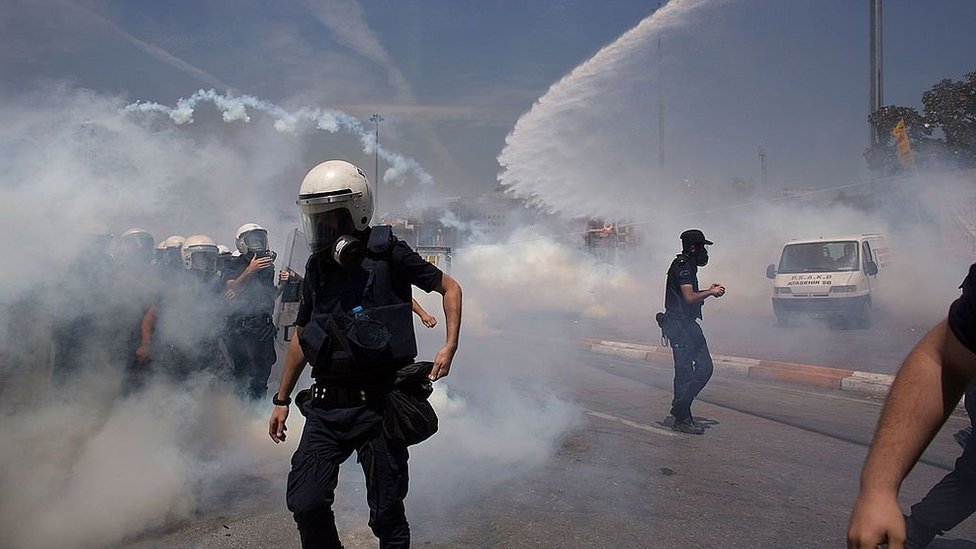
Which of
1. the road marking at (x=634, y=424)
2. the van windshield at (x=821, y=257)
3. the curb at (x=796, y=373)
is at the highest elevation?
the van windshield at (x=821, y=257)

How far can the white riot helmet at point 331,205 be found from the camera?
3.07 metres

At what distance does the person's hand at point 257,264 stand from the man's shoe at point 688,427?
368 cm

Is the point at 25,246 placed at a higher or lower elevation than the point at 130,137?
lower

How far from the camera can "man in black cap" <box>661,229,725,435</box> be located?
6027mm

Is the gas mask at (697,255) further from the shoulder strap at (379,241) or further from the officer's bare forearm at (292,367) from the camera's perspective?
the officer's bare forearm at (292,367)

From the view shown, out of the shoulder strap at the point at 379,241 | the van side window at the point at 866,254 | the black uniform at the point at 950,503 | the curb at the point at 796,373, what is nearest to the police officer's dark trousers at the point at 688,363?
the black uniform at the point at 950,503

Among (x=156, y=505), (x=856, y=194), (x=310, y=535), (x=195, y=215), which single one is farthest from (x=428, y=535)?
(x=856, y=194)

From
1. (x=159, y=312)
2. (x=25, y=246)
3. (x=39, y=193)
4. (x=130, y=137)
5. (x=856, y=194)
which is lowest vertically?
(x=159, y=312)

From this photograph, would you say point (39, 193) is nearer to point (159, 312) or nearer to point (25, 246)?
point (25, 246)

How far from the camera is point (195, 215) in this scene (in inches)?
293

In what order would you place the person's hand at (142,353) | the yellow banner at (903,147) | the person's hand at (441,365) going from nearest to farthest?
the person's hand at (441,365), the person's hand at (142,353), the yellow banner at (903,147)

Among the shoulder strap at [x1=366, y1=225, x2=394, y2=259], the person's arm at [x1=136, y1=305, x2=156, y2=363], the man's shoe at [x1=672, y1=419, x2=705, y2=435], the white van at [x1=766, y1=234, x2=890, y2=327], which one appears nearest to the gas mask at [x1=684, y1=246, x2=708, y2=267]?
the man's shoe at [x1=672, y1=419, x2=705, y2=435]

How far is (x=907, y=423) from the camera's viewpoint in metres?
1.55

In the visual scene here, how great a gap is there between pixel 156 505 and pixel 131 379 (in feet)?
3.35
